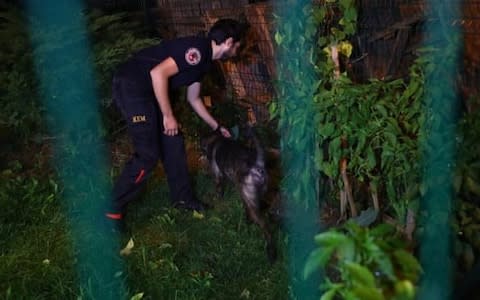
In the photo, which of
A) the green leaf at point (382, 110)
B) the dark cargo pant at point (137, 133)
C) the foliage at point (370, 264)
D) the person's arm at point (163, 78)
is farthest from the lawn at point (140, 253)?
the foliage at point (370, 264)

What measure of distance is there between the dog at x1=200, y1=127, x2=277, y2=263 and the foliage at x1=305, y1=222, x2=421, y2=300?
6.24 feet

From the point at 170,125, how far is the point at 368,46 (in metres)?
1.28

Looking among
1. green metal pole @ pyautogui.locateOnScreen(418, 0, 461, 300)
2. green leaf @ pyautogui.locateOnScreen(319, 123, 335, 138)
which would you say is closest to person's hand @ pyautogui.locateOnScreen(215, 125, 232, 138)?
green leaf @ pyautogui.locateOnScreen(319, 123, 335, 138)

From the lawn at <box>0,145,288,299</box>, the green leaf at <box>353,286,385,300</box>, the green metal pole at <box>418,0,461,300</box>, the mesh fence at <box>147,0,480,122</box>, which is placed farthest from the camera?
the lawn at <box>0,145,288,299</box>

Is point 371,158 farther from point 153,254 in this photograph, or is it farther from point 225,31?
point 153,254

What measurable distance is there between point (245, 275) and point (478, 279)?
138 centimetres

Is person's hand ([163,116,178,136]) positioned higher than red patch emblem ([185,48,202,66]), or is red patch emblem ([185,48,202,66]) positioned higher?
red patch emblem ([185,48,202,66])

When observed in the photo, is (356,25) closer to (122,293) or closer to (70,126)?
(122,293)

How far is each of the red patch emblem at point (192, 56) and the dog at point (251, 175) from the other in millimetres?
560

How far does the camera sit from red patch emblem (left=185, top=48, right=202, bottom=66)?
10.9ft

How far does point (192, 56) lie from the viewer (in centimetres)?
333

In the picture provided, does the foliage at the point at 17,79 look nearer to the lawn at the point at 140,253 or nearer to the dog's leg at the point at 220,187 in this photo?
the lawn at the point at 140,253

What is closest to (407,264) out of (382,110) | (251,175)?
(382,110)

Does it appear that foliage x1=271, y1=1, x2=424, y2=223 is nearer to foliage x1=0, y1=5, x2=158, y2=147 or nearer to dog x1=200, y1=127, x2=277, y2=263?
dog x1=200, y1=127, x2=277, y2=263
